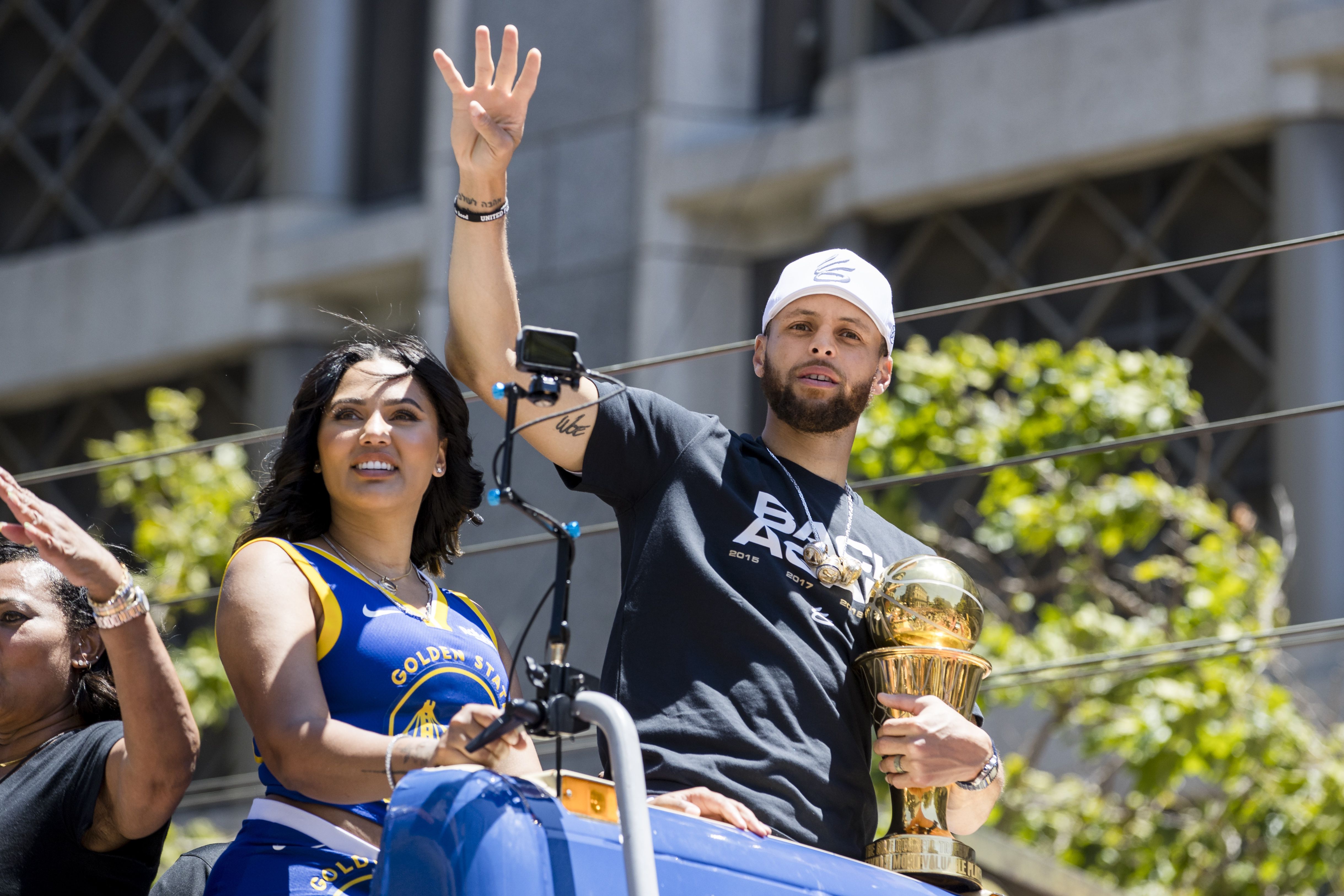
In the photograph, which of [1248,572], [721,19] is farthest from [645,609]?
[721,19]

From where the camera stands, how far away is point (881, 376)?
3969mm

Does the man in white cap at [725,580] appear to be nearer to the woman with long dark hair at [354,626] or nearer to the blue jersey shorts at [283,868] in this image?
the woman with long dark hair at [354,626]

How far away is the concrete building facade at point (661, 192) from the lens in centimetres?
962

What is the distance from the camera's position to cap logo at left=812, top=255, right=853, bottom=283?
12.6 ft

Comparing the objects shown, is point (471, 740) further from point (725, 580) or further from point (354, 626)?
point (725, 580)

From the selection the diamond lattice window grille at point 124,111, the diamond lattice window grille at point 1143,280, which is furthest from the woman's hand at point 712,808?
the diamond lattice window grille at point 124,111

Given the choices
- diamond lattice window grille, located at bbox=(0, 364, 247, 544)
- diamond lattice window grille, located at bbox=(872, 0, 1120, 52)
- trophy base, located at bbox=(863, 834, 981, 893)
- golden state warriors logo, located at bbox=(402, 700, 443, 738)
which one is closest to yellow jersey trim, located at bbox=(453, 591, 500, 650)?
golden state warriors logo, located at bbox=(402, 700, 443, 738)

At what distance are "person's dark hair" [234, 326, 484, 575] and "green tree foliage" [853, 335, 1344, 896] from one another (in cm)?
422

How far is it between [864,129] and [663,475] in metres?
7.17

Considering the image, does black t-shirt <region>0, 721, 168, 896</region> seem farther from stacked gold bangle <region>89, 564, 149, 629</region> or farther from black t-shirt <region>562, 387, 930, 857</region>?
black t-shirt <region>562, 387, 930, 857</region>

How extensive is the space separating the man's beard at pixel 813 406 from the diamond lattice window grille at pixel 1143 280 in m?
5.97

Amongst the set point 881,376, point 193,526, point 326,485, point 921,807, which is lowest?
point 921,807

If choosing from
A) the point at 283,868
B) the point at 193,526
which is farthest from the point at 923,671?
the point at 193,526

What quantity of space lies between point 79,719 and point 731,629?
125 centimetres
